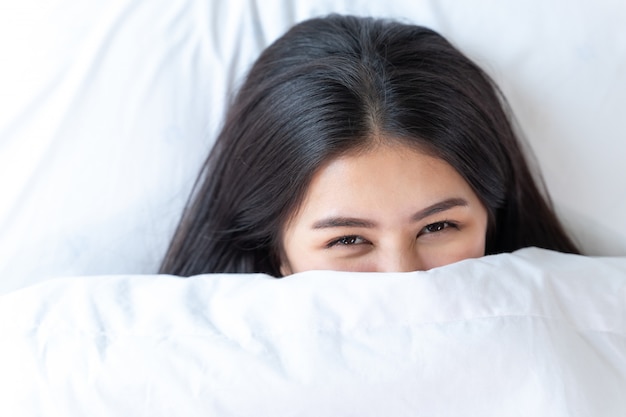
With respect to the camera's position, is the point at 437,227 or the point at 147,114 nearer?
the point at 437,227

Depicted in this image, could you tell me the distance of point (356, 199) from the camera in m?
0.97

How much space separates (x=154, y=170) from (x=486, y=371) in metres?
0.60

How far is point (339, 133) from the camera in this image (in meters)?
0.98

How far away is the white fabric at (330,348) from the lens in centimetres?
84

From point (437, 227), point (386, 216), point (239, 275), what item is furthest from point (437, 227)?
point (239, 275)

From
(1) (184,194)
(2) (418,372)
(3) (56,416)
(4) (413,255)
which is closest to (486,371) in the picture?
(2) (418,372)

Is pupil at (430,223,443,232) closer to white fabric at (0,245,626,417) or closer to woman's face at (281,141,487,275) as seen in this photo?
woman's face at (281,141,487,275)

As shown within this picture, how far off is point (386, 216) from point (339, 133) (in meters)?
0.12

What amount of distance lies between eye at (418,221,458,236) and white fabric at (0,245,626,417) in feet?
0.36

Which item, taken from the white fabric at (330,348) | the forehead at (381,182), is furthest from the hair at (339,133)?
the white fabric at (330,348)

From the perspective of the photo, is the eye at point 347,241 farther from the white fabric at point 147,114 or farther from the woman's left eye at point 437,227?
the white fabric at point 147,114

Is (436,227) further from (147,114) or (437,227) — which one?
(147,114)

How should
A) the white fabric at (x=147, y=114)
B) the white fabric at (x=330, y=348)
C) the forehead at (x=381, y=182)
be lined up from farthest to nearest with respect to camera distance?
the white fabric at (x=147, y=114) < the forehead at (x=381, y=182) < the white fabric at (x=330, y=348)

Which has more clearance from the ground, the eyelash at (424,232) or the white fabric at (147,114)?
the white fabric at (147,114)
